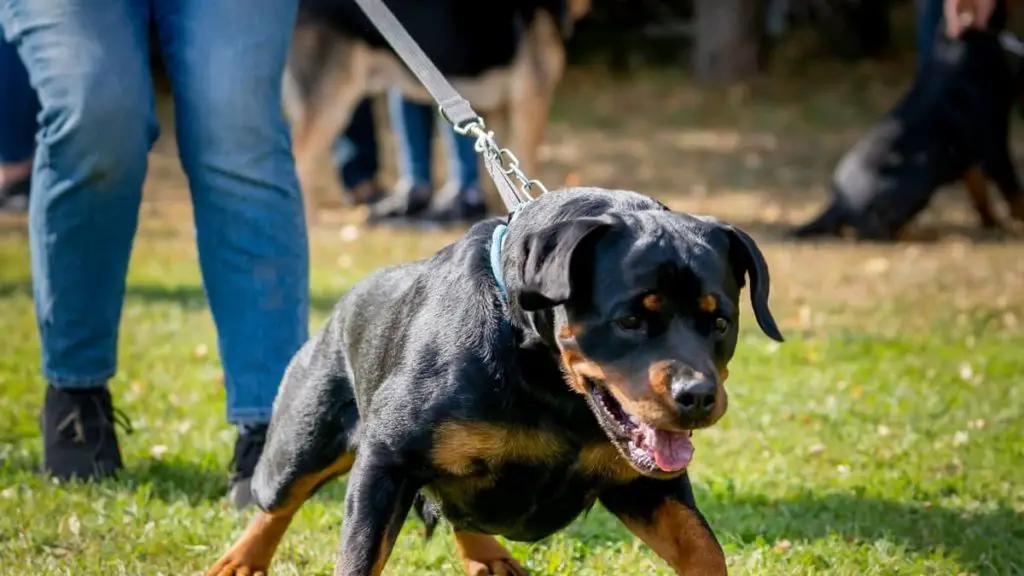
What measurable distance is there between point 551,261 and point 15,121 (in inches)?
287

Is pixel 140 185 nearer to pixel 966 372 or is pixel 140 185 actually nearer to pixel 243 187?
pixel 243 187

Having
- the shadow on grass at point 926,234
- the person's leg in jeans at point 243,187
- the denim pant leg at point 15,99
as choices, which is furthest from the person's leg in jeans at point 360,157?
the person's leg in jeans at point 243,187

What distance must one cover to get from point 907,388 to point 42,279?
3395 mm

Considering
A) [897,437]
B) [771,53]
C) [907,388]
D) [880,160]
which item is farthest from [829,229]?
[771,53]

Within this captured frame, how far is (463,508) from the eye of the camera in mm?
3188

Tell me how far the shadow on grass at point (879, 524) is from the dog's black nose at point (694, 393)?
1.44m

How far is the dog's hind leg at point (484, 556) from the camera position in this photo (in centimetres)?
379

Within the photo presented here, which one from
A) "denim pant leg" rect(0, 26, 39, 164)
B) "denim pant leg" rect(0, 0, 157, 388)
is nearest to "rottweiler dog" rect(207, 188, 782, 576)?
"denim pant leg" rect(0, 0, 157, 388)

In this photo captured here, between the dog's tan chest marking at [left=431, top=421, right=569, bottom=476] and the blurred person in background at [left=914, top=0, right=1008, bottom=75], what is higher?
the dog's tan chest marking at [left=431, top=421, right=569, bottom=476]

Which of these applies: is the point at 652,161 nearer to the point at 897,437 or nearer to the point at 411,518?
the point at 897,437

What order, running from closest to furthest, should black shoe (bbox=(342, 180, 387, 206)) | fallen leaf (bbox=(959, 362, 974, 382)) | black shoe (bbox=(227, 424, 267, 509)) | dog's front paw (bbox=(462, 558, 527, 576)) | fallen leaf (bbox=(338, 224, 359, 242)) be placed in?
dog's front paw (bbox=(462, 558, 527, 576))
black shoe (bbox=(227, 424, 267, 509))
fallen leaf (bbox=(959, 362, 974, 382))
fallen leaf (bbox=(338, 224, 359, 242))
black shoe (bbox=(342, 180, 387, 206))

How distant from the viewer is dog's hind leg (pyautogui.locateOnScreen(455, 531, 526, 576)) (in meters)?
3.79

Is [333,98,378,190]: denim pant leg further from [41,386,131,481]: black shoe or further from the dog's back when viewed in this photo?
[41,386,131,481]: black shoe

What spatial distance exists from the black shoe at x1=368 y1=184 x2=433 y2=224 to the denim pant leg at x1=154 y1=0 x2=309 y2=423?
6493 millimetres
